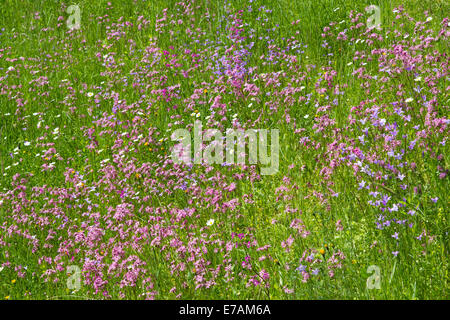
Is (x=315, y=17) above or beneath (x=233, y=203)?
above

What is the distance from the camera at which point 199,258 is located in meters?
3.45

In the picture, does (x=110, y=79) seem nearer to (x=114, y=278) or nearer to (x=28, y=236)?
(x=28, y=236)

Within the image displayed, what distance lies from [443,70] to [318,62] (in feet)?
5.34

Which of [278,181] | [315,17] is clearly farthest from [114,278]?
[315,17]

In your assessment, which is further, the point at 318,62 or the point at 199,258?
the point at 318,62

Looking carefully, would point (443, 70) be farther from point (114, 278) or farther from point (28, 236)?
point (28, 236)

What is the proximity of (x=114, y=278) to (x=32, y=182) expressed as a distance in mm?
2222

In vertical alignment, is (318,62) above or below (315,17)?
below

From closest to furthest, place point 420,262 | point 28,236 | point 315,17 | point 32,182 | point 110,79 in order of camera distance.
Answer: point 420,262, point 28,236, point 32,182, point 315,17, point 110,79

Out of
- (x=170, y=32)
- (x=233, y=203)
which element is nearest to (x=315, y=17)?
(x=170, y=32)

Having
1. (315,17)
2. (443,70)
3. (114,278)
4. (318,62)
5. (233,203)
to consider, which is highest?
(315,17)

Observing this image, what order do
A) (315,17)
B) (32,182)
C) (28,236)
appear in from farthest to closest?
(315,17) → (32,182) → (28,236)

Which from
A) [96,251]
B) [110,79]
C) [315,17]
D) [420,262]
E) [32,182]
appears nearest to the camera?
[420,262]

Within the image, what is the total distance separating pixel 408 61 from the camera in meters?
4.18
